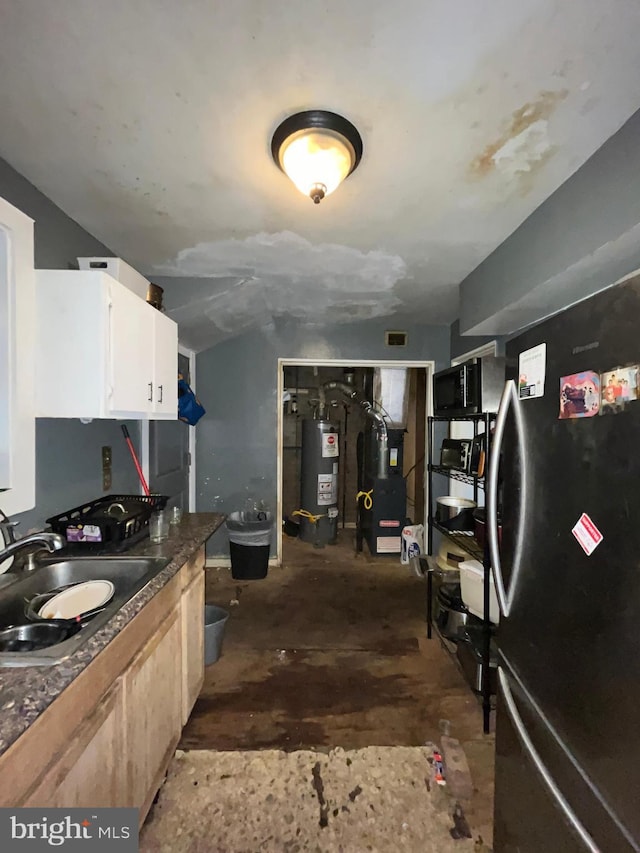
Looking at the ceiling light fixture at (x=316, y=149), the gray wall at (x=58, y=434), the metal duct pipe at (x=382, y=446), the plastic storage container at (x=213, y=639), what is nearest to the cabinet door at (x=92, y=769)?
the gray wall at (x=58, y=434)

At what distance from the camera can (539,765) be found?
3.44 feet

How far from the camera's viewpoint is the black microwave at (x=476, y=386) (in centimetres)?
233

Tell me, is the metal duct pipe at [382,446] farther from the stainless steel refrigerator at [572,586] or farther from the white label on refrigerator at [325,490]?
the stainless steel refrigerator at [572,586]

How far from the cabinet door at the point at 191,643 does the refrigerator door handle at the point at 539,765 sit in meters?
1.22

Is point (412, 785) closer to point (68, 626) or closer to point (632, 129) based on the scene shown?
point (68, 626)

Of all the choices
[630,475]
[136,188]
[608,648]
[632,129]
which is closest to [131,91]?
[136,188]

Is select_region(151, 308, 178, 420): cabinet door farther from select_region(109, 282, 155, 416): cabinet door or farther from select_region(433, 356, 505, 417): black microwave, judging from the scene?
select_region(433, 356, 505, 417): black microwave

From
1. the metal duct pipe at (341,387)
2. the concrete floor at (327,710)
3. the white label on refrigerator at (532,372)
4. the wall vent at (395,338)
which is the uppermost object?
the wall vent at (395,338)

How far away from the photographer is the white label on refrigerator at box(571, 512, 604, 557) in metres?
0.89

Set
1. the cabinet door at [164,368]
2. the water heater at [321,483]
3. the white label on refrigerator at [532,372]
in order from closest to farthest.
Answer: the white label on refrigerator at [532,372], the cabinet door at [164,368], the water heater at [321,483]

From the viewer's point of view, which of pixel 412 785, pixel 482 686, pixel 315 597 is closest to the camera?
pixel 412 785

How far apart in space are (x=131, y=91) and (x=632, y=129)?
1.47 metres

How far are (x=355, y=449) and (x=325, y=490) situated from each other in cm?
97

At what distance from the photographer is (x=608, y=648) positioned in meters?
0.85
